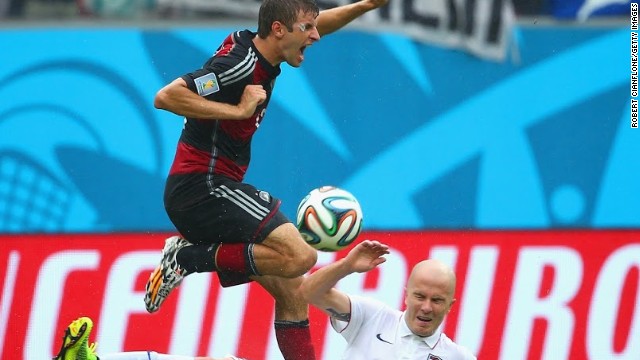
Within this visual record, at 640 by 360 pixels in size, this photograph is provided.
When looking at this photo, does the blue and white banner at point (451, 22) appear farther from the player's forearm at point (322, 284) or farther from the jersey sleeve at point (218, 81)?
the player's forearm at point (322, 284)

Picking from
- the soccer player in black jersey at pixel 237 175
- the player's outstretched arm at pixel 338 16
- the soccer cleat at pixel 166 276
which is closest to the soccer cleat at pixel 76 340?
the soccer cleat at pixel 166 276

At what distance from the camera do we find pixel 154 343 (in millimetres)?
9742

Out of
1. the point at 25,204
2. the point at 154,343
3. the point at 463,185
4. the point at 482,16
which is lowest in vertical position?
the point at 154,343

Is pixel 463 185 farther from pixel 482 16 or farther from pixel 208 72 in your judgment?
pixel 208 72

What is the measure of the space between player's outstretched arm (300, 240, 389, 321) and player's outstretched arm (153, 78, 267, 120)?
1001 millimetres

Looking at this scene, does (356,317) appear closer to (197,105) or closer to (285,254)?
(285,254)

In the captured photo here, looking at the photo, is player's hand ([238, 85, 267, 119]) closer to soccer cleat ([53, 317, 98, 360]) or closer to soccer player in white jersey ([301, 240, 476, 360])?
soccer player in white jersey ([301, 240, 476, 360])

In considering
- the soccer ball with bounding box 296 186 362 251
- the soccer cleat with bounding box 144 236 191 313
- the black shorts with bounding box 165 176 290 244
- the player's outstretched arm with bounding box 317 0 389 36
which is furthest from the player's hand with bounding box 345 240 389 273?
the player's outstretched arm with bounding box 317 0 389 36

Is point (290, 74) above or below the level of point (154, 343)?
above

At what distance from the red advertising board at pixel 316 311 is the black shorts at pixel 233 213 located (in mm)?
2571

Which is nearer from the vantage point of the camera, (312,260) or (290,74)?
(312,260)

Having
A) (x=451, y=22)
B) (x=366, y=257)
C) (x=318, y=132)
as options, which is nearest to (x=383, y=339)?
(x=366, y=257)

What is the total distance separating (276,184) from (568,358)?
2.62 metres

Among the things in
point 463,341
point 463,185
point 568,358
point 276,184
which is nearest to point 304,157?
point 276,184
